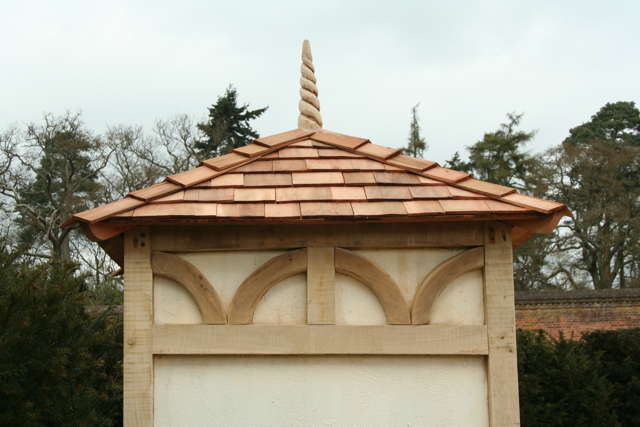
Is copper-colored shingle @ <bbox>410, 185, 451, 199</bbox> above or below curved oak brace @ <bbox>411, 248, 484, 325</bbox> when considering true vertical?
above

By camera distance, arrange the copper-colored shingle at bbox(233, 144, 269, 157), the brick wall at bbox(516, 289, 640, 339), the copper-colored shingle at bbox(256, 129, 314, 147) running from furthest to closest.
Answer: the brick wall at bbox(516, 289, 640, 339)
the copper-colored shingle at bbox(256, 129, 314, 147)
the copper-colored shingle at bbox(233, 144, 269, 157)

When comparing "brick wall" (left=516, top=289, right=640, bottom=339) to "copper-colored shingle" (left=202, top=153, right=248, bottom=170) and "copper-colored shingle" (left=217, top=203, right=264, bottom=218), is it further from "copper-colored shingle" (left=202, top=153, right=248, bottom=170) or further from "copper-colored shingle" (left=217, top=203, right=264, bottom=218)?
"copper-colored shingle" (left=217, top=203, right=264, bottom=218)

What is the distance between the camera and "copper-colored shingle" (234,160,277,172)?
4.55 metres

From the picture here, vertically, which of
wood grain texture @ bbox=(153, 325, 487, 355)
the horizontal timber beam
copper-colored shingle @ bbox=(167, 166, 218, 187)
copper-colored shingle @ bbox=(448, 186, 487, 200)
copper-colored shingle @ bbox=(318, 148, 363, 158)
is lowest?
wood grain texture @ bbox=(153, 325, 487, 355)

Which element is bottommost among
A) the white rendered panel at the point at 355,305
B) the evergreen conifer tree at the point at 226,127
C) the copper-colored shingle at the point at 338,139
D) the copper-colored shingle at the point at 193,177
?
the white rendered panel at the point at 355,305

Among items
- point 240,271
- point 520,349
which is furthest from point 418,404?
point 520,349

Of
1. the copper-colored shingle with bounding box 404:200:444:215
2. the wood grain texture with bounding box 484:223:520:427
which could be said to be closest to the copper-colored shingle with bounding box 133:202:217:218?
the copper-colored shingle with bounding box 404:200:444:215

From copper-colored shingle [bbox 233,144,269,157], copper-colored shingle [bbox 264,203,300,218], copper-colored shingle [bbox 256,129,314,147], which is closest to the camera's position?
copper-colored shingle [bbox 264,203,300,218]

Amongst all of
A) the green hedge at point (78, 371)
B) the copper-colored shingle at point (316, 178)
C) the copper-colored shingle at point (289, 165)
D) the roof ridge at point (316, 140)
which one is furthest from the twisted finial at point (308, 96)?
the green hedge at point (78, 371)

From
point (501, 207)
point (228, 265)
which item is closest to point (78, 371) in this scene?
point (228, 265)

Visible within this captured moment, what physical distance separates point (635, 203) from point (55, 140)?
26598 mm

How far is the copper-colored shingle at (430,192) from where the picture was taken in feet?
13.9

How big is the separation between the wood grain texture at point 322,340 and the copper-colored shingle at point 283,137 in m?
1.32

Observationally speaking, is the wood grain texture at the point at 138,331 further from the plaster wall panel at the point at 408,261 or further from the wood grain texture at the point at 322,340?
the plaster wall panel at the point at 408,261
